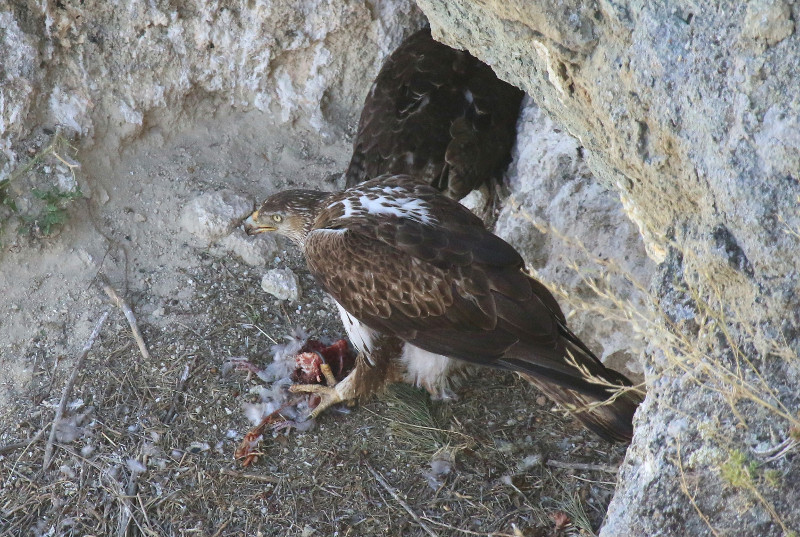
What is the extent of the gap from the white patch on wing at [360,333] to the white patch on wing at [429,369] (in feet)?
0.70

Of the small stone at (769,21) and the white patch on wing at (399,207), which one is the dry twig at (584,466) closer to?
the white patch on wing at (399,207)

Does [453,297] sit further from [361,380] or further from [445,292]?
[361,380]

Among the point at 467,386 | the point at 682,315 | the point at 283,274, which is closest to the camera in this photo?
the point at 682,315

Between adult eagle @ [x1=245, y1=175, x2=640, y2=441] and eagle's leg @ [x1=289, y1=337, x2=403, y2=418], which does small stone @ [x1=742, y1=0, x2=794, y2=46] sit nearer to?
adult eagle @ [x1=245, y1=175, x2=640, y2=441]

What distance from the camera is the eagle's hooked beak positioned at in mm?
4418

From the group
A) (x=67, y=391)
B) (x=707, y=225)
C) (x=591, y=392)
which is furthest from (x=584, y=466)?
(x=67, y=391)

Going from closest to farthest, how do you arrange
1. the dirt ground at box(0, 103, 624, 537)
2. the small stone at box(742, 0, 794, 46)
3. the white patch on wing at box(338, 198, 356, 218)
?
the small stone at box(742, 0, 794, 46) < the dirt ground at box(0, 103, 624, 537) < the white patch on wing at box(338, 198, 356, 218)

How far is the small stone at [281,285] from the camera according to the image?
460 centimetres

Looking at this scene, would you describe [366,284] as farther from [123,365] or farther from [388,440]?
[123,365]

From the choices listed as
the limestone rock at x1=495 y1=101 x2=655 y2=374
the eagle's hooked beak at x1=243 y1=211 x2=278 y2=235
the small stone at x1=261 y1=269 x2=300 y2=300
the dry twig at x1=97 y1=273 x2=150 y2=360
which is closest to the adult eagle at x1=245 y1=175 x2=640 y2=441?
the limestone rock at x1=495 y1=101 x2=655 y2=374

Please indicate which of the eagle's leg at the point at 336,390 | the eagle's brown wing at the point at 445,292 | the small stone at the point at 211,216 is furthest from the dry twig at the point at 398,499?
the small stone at the point at 211,216

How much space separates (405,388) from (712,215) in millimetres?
2183

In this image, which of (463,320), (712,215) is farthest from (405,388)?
(712,215)

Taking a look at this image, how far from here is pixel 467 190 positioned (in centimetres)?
Result: 477
